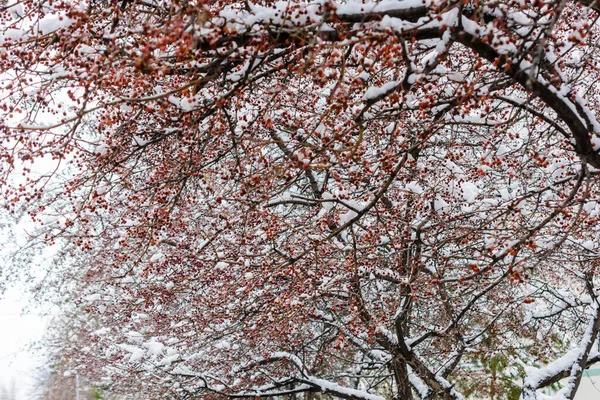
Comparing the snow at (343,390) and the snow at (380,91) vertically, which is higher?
the snow at (380,91)

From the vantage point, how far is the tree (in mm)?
3018

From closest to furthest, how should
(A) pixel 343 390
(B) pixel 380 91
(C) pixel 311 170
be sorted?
(B) pixel 380 91, (C) pixel 311 170, (A) pixel 343 390

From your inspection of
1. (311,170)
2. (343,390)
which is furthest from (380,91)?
(343,390)

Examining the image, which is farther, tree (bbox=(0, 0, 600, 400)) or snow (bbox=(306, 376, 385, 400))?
snow (bbox=(306, 376, 385, 400))

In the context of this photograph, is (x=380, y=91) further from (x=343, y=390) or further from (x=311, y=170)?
(x=343, y=390)

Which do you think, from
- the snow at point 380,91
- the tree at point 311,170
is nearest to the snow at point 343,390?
the tree at point 311,170

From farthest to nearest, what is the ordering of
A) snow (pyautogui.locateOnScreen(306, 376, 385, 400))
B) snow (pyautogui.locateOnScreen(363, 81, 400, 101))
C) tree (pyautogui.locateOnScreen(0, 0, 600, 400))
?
snow (pyautogui.locateOnScreen(306, 376, 385, 400)) → snow (pyautogui.locateOnScreen(363, 81, 400, 101)) → tree (pyautogui.locateOnScreen(0, 0, 600, 400))

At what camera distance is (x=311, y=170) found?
5590 millimetres

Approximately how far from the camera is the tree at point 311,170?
9.90 feet

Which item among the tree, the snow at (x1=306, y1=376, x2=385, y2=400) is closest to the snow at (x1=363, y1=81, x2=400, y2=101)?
the tree

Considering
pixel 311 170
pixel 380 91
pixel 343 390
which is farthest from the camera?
pixel 343 390

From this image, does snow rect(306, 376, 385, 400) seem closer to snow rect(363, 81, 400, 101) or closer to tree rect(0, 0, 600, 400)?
tree rect(0, 0, 600, 400)

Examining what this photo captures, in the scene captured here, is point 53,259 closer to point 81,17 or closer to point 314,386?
point 314,386

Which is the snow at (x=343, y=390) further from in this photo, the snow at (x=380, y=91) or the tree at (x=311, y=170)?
the snow at (x=380, y=91)
